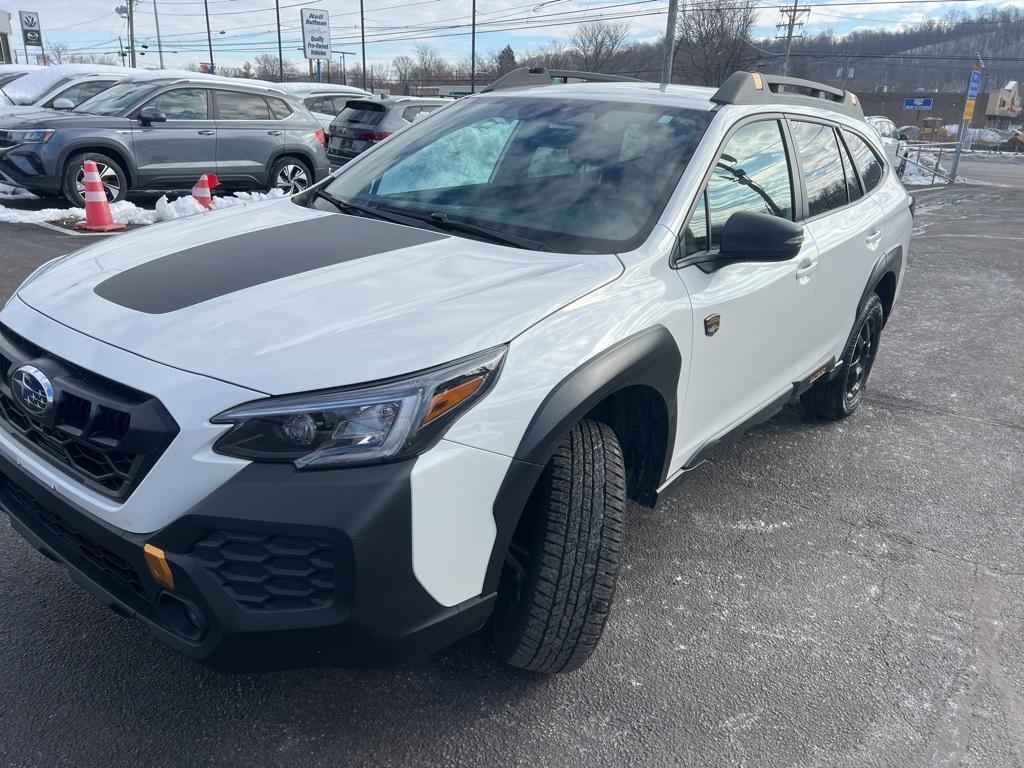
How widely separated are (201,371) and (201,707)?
3.38 feet

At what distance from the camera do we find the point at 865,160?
4.41m

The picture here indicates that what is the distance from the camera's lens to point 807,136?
369 centimetres

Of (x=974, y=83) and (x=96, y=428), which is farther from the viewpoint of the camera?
(x=974, y=83)

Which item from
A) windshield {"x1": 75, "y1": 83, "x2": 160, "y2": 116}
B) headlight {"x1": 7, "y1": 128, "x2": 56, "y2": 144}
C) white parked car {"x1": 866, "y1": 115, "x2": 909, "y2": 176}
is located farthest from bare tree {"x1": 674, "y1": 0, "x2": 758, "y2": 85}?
headlight {"x1": 7, "y1": 128, "x2": 56, "y2": 144}

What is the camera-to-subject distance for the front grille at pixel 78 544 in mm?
1959

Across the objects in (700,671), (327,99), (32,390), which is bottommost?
(700,671)

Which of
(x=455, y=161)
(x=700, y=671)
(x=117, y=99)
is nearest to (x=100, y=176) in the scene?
(x=117, y=99)

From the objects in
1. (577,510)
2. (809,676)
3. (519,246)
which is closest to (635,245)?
(519,246)

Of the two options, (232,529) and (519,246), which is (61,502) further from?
(519,246)

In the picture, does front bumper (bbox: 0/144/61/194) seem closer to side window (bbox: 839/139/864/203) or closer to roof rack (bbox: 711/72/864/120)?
roof rack (bbox: 711/72/864/120)

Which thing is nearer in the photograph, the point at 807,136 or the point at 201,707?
the point at 201,707

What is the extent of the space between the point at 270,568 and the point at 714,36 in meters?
53.1

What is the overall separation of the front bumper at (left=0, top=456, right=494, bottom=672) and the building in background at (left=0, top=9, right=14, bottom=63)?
48.8 metres

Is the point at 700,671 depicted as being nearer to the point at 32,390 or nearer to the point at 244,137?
the point at 32,390
